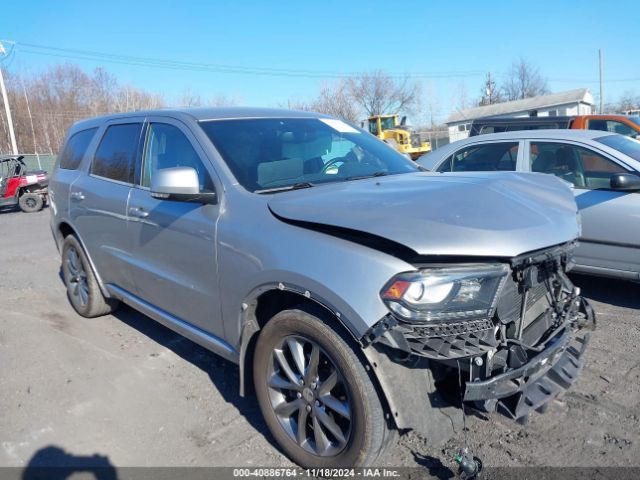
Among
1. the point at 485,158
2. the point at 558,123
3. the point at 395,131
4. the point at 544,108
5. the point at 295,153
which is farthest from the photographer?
the point at 544,108

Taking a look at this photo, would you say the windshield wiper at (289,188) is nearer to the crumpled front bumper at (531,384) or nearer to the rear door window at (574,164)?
the crumpled front bumper at (531,384)

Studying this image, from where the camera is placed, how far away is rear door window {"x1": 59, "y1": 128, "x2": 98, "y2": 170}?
192 inches

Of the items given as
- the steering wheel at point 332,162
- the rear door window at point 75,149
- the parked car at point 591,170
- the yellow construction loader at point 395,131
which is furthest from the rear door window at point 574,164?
the yellow construction loader at point 395,131

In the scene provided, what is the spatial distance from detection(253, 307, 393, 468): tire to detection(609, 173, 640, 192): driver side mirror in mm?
3561

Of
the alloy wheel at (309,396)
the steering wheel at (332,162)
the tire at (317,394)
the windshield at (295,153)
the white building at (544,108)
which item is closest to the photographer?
the tire at (317,394)

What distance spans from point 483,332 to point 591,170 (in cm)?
379

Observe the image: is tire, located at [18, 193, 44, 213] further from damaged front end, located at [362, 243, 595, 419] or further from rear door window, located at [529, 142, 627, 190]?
damaged front end, located at [362, 243, 595, 419]

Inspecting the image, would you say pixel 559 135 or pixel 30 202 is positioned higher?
pixel 559 135

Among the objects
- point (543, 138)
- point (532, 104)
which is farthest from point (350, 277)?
point (532, 104)

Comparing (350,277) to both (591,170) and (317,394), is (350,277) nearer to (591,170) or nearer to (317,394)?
(317,394)

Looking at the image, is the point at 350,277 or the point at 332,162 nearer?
the point at 350,277

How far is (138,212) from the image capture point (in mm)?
3637

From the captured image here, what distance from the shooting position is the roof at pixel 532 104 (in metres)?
45.8

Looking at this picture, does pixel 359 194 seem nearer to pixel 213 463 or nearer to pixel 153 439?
pixel 213 463
